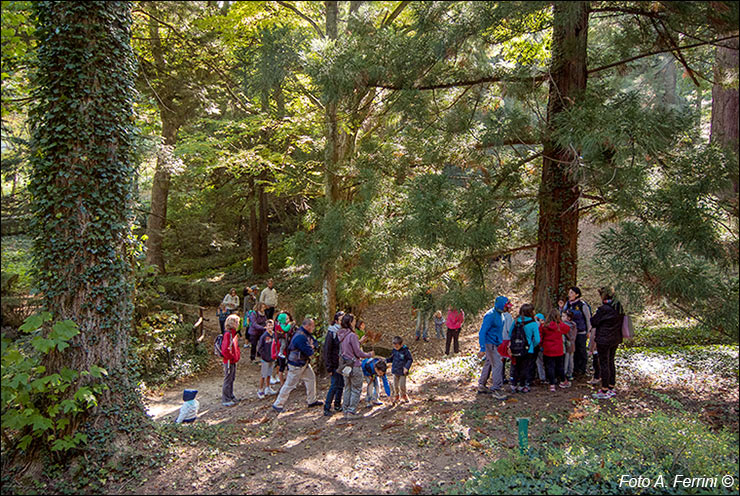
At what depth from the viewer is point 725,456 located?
4770mm

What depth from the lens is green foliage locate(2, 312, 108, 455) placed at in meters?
4.50

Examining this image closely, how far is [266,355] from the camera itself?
29.0 ft

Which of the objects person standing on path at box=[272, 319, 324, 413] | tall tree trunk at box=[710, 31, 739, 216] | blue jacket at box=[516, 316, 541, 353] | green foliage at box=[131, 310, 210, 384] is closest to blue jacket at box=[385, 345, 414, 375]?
person standing on path at box=[272, 319, 324, 413]

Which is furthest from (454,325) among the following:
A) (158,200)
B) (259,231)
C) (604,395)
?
(158,200)

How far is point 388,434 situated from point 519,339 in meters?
2.62

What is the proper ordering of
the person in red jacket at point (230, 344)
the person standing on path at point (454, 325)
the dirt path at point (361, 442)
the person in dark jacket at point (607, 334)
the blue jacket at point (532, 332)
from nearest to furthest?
the dirt path at point (361, 442) < the person in dark jacket at point (607, 334) < the blue jacket at point (532, 332) < the person in red jacket at point (230, 344) < the person standing on path at point (454, 325)

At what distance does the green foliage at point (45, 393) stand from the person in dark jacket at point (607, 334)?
6833 millimetres

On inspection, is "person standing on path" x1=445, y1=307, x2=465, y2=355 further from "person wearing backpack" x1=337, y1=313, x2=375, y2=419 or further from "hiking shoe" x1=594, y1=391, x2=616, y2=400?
"person wearing backpack" x1=337, y1=313, x2=375, y2=419

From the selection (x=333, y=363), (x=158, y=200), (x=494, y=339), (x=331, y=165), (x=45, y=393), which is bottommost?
(x=333, y=363)

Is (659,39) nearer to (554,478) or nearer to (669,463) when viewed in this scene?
(669,463)

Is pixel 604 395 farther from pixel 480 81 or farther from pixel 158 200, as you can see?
pixel 158 200

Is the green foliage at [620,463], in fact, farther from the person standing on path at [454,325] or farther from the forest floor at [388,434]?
the person standing on path at [454,325]

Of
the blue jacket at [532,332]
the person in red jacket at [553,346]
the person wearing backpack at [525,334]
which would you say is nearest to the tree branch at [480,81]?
the person wearing backpack at [525,334]

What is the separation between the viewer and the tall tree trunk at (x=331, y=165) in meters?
10.7
